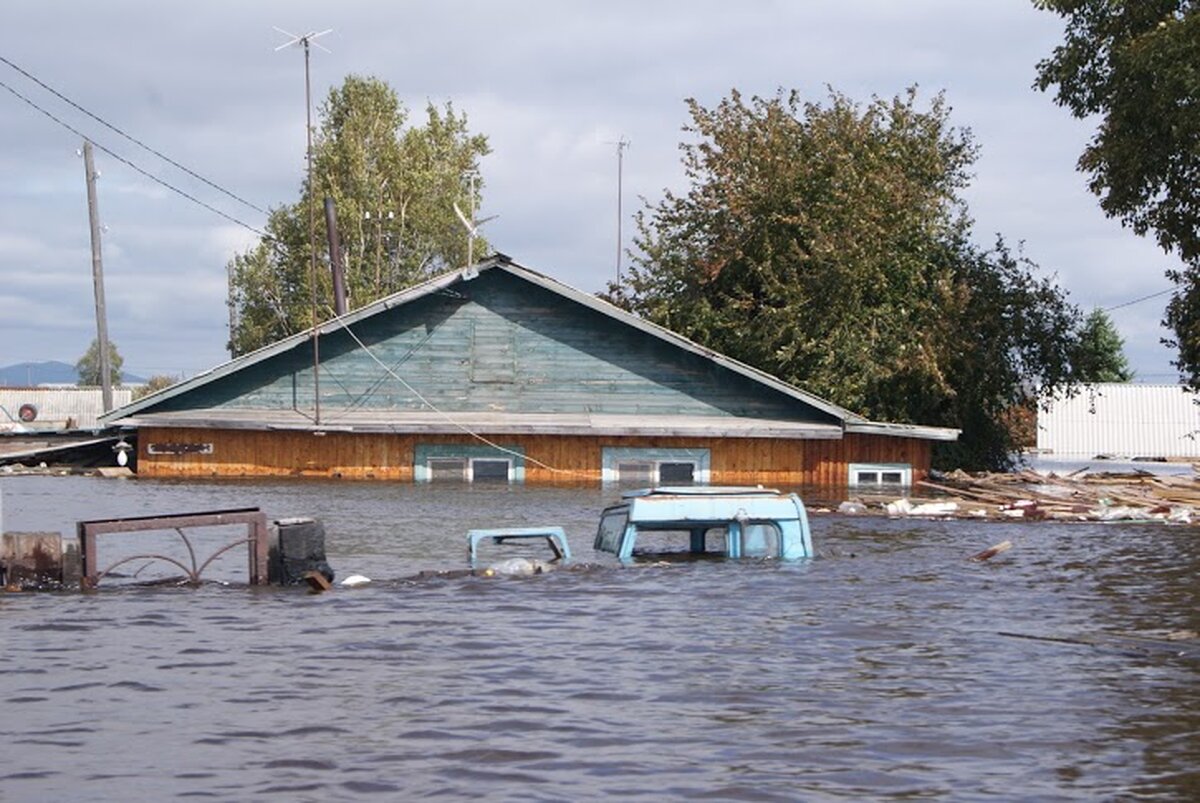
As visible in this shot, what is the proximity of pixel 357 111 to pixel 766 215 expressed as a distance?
35.2 meters

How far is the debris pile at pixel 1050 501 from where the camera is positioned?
94.2 ft

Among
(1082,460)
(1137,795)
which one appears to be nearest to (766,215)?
(1082,460)

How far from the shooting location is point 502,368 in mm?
35250

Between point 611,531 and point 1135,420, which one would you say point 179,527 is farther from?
point 1135,420

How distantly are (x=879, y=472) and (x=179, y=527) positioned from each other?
20.9 metres

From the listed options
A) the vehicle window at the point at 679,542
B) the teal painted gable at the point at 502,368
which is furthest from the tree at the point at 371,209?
the vehicle window at the point at 679,542

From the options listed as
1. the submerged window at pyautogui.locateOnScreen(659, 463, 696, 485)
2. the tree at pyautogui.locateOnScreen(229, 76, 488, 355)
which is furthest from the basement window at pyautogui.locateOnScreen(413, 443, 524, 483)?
the tree at pyautogui.locateOnScreen(229, 76, 488, 355)

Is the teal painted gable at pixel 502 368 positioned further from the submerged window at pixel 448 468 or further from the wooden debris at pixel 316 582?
the wooden debris at pixel 316 582

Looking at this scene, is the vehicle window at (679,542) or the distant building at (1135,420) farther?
the distant building at (1135,420)

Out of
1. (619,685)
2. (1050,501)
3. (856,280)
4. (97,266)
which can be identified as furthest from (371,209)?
(619,685)

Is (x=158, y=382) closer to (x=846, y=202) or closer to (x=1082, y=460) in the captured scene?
(x=1082, y=460)

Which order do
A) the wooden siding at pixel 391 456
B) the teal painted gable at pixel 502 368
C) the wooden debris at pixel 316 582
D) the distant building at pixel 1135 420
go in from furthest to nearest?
the distant building at pixel 1135 420 → the teal painted gable at pixel 502 368 → the wooden siding at pixel 391 456 → the wooden debris at pixel 316 582

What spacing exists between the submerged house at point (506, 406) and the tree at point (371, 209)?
32552mm

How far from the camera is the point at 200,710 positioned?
11.3m
